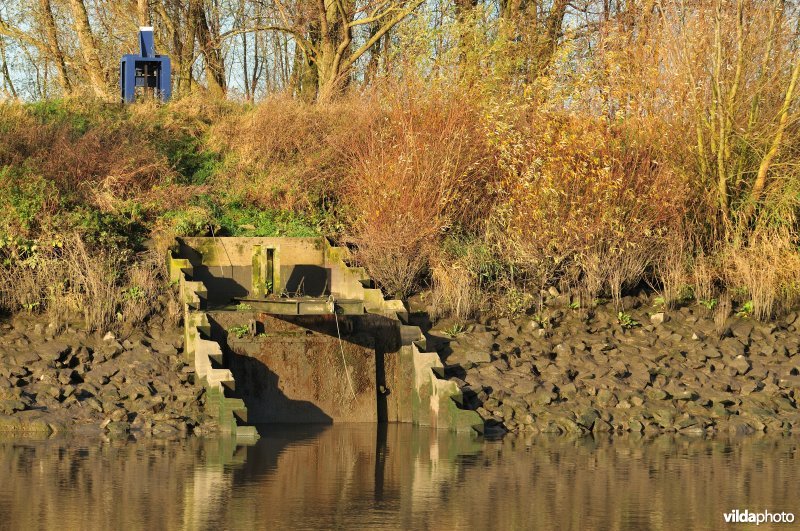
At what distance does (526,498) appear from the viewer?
12.7 metres

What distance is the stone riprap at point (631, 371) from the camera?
723 inches

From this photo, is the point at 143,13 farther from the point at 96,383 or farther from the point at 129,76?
the point at 96,383

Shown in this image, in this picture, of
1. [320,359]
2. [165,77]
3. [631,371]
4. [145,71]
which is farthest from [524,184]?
[145,71]

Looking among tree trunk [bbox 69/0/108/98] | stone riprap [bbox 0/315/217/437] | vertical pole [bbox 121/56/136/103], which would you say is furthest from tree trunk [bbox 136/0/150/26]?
stone riprap [bbox 0/315/217/437]

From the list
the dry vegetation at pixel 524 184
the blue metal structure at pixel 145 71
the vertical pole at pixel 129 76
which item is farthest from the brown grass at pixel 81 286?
the vertical pole at pixel 129 76

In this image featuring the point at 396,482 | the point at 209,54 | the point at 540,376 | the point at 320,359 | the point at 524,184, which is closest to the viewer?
the point at 396,482

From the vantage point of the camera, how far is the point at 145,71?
32.2 m

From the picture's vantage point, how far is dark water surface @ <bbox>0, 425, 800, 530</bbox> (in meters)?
11.6

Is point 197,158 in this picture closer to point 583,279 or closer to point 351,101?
point 351,101

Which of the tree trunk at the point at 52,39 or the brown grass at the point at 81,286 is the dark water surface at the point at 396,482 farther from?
the tree trunk at the point at 52,39

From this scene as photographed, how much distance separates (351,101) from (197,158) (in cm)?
362

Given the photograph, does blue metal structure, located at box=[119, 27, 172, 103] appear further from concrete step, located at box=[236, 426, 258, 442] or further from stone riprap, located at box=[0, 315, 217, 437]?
concrete step, located at box=[236, 426, 258, 442]

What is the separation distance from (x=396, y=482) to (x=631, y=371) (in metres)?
6.99

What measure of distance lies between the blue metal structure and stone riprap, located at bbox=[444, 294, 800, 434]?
13.9 m
